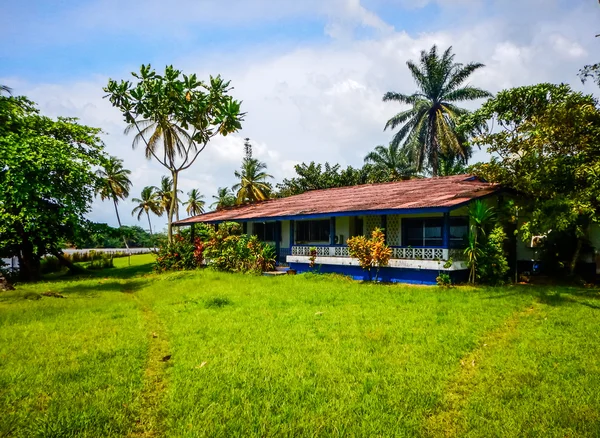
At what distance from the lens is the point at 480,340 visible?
7.59m

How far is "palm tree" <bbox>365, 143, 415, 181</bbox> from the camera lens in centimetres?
3828

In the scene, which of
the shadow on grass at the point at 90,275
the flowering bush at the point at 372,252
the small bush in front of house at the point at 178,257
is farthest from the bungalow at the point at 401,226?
the shadow on grass at the point at 90,275

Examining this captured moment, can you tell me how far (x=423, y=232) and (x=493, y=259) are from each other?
368 centimetres

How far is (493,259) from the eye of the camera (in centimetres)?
1449

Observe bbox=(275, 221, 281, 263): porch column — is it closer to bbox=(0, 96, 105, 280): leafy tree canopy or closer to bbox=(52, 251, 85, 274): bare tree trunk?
bbox=(0, 96, 105, 280): leafy tree canopy

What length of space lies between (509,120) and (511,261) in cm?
599

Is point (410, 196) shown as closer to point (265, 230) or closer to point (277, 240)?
point (277, 240)

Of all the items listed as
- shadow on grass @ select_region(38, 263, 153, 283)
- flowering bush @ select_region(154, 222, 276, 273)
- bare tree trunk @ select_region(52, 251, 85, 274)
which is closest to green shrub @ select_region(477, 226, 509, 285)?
flowering bush @ select_region(154, 222, 276, 273)

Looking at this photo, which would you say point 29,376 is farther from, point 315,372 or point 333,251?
point 333,251

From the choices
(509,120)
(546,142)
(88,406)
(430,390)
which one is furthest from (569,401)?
(509,120)

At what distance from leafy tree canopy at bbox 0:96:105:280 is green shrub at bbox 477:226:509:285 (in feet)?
51.3

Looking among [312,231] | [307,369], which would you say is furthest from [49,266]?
[307,369]

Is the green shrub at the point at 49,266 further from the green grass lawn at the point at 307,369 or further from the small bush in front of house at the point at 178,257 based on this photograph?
the green grass lawn at the point at 307,369

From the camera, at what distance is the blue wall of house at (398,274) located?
1520cm
